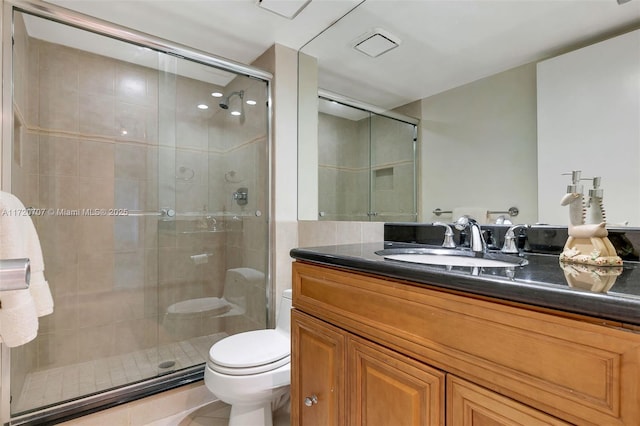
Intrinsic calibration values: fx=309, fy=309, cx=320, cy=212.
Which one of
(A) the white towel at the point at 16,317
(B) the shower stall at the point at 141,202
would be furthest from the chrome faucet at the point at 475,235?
(A) the white towel at the point at 16,317

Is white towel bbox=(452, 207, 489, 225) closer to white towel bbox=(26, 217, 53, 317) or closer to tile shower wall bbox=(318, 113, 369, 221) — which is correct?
tile shower wall bbox=(318, 113, 369, 221)

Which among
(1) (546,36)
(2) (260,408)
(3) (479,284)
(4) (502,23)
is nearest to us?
(3) (479,284)

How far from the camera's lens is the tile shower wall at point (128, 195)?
1977mm

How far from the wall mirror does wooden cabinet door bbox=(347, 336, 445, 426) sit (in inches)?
29.6

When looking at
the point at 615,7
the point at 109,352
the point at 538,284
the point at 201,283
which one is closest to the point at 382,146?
the point at 615,7

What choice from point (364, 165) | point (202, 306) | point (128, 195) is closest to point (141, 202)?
point (128, 195)

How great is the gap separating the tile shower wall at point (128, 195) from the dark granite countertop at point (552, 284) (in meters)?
1.54

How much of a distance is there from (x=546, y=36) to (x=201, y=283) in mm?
2458

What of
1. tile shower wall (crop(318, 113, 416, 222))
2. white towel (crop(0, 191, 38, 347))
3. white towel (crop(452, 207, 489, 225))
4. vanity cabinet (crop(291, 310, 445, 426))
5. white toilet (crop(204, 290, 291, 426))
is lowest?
white toilet (crop(204, 290, 291, 426))

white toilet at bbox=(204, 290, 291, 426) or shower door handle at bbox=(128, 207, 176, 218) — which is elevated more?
shower door handle at bbox=(128, 207, 176, 218)

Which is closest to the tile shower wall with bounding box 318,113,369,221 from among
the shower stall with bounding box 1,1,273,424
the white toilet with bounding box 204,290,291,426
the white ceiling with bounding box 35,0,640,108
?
the white ceiling with bounding box 35,0,640,108

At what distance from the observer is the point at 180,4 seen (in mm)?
1600

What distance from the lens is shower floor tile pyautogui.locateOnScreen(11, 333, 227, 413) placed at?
156 cm

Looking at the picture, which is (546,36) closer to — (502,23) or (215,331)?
(502,23)
